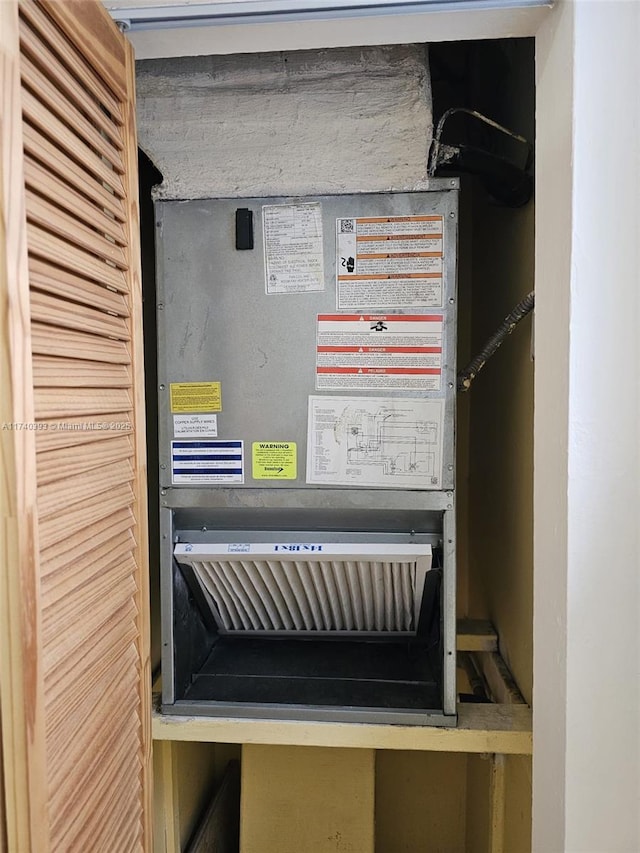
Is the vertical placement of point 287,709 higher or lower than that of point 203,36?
lower

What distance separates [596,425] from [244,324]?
74cm

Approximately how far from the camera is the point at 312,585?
4.84 ft

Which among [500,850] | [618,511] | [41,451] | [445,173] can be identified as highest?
[445,173]

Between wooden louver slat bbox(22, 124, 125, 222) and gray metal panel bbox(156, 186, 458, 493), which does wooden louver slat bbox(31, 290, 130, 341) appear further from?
gray metal panel bbox(156, 186, 458, 493)

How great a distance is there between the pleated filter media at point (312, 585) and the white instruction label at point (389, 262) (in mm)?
545

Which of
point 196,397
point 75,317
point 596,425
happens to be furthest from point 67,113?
point 596,425

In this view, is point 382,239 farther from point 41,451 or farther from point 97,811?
point 97,811

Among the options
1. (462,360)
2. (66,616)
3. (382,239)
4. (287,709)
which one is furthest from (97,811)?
(462,360)

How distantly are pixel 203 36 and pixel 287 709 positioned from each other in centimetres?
135

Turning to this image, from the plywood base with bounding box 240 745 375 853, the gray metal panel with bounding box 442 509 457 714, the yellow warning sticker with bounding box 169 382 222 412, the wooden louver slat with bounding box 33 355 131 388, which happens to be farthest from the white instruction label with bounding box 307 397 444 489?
the plywood base with bounding box 240 745 375 853

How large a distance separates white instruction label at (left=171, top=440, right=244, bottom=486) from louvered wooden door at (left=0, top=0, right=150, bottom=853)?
0.25m

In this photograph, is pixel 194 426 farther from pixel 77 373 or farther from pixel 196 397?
pixel 77 373

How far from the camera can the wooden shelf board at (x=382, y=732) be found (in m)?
1.26

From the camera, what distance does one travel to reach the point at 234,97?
1.26 m
